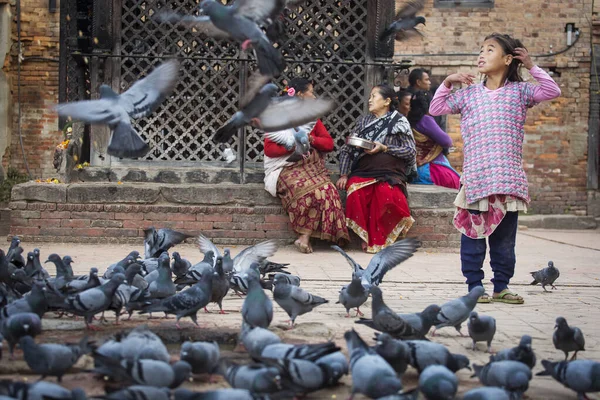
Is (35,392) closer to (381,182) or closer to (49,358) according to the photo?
(49,358)

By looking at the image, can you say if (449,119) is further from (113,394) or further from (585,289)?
(113,394)

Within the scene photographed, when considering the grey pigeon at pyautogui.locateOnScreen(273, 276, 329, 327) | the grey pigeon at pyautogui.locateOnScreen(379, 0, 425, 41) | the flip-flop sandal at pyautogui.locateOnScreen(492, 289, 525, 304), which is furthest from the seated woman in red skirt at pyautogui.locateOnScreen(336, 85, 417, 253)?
the grey pigeon at pyautogui.locateOnScreen(273, 276, 329, 327)

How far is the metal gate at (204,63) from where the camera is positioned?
32.9ft

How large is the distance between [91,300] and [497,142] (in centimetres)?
336

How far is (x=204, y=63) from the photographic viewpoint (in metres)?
10.4

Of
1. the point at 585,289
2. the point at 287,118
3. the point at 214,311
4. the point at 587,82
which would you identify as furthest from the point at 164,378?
the point at 587,82

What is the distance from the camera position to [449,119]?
17.3 metres

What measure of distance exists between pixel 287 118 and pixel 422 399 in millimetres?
1886

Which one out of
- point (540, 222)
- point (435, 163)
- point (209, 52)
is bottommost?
point (540, 222)

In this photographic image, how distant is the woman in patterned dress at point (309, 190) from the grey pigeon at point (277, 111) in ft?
13.9

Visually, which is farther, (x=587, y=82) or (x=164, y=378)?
(x=587, y=82)

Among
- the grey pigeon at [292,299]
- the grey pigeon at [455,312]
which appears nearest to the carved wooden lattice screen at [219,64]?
the grey pigeon at [292,299]

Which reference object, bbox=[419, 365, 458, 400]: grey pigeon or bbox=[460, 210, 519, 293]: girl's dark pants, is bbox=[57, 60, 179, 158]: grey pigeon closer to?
bbox=[419, 365, 458, 400]: grey pigeon

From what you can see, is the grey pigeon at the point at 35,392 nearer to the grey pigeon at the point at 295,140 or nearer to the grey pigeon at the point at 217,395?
the grey pigeon at the point at 217,395
